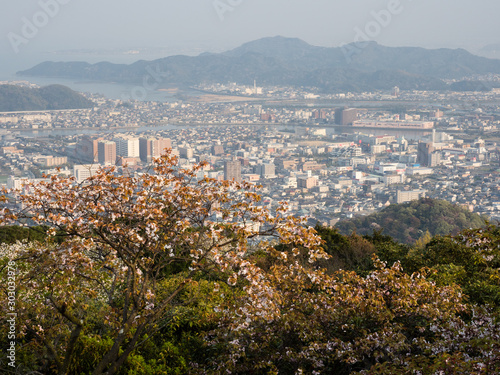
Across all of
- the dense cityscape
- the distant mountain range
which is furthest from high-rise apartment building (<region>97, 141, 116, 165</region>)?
the distant mountain range

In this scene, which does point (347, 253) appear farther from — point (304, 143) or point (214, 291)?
point (304, 143)

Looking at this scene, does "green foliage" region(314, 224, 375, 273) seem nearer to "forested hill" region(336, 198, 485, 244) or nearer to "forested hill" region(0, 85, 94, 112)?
"forested hill" region(336, 198, 485, 244)

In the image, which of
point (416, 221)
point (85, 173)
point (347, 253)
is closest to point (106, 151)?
point (85, 173)

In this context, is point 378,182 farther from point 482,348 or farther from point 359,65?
point 359,65

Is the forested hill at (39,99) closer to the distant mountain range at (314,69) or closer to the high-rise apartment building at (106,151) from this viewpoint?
the distant mountain range at (314,69)

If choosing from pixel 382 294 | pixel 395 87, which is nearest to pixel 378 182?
pixel 382 294
